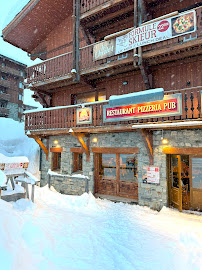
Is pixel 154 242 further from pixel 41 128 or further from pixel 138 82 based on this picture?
pixel 41 128

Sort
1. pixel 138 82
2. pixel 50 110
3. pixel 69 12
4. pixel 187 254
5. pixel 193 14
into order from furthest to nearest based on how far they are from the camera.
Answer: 1. pixel 69 12
2. pixel 50 110
3. pixel 138 82
4. pixel 193 14
5. pixel 187 254

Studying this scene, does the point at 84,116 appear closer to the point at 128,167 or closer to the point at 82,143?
the point at 82,143

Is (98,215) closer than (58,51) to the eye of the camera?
Yes

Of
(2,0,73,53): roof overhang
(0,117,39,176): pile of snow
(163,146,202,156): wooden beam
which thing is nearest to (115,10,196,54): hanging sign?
(163,146,202,156): wooden beam

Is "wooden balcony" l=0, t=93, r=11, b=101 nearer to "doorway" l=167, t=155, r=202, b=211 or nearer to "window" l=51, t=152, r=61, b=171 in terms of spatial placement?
"window" l=51, t=152, r=61, b=171

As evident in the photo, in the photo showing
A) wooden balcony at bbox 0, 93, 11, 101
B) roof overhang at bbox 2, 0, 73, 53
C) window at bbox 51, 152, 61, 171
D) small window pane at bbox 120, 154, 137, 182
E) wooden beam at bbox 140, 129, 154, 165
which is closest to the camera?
wooden beam at bbox 140, 129, 154, 165

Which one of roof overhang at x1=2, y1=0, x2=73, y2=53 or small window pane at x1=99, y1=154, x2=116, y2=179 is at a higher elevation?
roof overhang at x1=2, y1=0, x2=73, y2=53

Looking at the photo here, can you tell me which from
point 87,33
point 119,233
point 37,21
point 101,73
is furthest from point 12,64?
point 119,233

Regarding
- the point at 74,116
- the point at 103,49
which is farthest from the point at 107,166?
the point at 103,49

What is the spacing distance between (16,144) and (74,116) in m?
12.1

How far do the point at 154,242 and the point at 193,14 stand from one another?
802 cm

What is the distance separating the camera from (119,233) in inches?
217

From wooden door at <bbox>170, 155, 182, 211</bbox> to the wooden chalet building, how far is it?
1.7 inches

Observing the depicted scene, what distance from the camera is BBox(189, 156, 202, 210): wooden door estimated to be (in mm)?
7567
